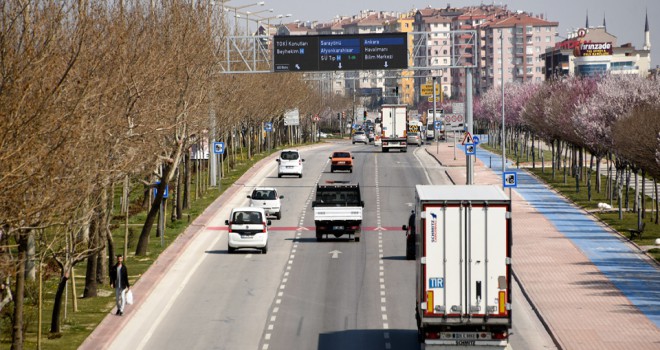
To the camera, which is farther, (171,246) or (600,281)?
(171,246)

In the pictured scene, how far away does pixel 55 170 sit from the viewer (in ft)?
87.1

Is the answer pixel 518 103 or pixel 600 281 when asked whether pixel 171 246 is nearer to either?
pixel 600 281

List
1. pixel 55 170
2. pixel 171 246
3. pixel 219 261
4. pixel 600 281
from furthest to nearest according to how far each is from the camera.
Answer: pixel 171 246 → pixel 219 261 → pixel 600 281 → pixel 55 170

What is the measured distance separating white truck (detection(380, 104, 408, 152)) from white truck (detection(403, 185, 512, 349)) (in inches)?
3169

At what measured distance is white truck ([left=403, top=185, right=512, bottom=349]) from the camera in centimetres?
2838

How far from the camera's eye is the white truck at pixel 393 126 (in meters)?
110

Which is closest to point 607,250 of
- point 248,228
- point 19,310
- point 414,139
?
point 248,228

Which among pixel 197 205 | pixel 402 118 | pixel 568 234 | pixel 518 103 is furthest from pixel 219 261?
pixel 518 103

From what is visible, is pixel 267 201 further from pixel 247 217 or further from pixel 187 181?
pixel 247 217

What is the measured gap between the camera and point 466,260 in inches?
1125

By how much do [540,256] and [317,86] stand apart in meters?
128

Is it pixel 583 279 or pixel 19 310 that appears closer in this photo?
pixel 19 310

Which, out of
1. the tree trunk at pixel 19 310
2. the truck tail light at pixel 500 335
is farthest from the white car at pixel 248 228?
the truck tail light at pixel 500 335

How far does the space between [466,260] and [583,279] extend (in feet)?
54.0
